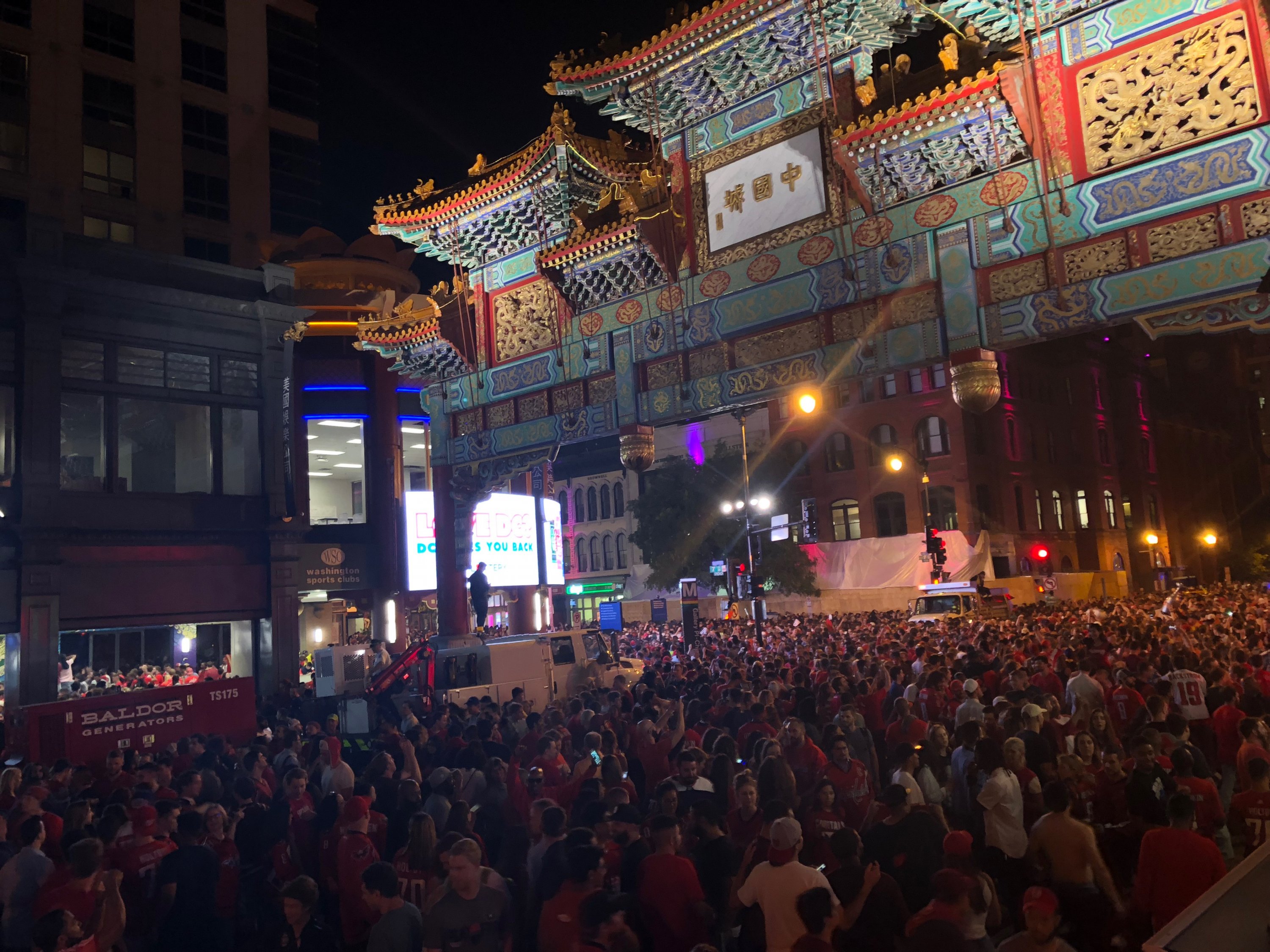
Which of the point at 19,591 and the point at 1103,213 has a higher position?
the point at 1103,213

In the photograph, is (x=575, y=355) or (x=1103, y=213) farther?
(x=575, y=355)

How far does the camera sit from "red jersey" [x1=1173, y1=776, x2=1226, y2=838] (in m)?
6.94

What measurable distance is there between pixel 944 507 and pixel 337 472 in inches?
1292

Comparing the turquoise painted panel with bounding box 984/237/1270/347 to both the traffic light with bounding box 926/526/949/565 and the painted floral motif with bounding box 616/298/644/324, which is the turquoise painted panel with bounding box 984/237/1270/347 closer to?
the painted floral motif with bounding box 616/298/644/324

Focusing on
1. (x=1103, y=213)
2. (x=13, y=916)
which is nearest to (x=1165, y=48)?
(x=1103, y=213)

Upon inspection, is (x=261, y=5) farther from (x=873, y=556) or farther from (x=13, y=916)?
(x=13, y=916)

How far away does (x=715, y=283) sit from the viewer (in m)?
16.9

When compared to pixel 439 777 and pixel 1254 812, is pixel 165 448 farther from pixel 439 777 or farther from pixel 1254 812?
pixel 1254 812

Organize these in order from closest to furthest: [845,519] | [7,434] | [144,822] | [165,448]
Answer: [144,822], [7,434], [165,448], [845,519]

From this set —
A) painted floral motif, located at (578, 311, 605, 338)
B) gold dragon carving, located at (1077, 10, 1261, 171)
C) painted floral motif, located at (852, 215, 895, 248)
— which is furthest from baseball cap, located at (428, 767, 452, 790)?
gold dragon carving, located at (1077, 10, 1261, 171)

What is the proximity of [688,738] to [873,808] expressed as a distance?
12.9 ft

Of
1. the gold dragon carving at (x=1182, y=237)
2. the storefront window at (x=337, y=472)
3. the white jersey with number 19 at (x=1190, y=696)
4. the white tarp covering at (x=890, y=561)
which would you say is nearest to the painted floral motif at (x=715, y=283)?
the gold dragon carving at (x=1182, y=237)

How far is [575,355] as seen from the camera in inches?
764

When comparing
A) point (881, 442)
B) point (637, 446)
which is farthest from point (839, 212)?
point (881, 442)
